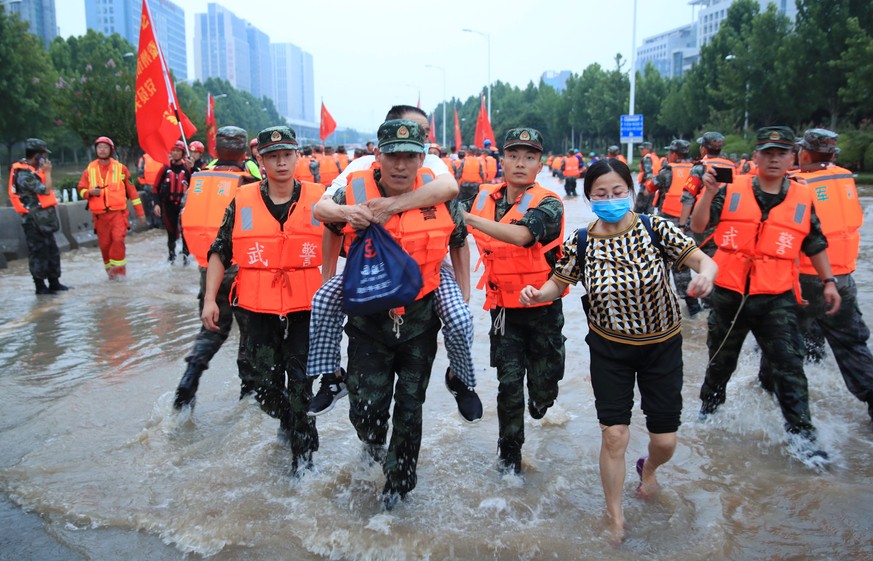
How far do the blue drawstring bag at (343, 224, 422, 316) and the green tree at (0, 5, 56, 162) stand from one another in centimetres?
3972

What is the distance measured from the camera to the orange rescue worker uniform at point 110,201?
1064cm

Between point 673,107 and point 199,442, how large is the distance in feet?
188

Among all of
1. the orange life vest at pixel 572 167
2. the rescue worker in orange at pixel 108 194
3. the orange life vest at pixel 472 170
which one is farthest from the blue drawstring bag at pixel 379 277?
the orange life vest at pixel 572 167

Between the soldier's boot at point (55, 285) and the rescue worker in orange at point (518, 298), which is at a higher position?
the rescue worker in orange at point (518, 298)

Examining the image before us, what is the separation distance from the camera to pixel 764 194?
4801mm

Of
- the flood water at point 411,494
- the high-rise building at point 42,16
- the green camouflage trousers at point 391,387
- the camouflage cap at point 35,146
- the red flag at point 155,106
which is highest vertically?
the high-rise building at point 42,16

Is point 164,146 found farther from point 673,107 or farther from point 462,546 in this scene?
point 673,107

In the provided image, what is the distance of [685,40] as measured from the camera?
159500mm

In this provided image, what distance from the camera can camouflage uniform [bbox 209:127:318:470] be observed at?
14.6 ft

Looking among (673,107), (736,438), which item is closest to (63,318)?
(736,438)

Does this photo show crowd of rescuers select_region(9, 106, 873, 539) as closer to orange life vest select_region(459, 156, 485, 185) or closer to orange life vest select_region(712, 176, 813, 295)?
orange life vest select_region(712, 176, 813, 295)

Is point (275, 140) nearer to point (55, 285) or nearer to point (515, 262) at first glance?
point (515, 262)

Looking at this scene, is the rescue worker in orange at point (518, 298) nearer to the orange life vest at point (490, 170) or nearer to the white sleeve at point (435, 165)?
the white sleeve at point (435, 165)

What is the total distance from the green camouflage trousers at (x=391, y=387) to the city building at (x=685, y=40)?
395 feet
